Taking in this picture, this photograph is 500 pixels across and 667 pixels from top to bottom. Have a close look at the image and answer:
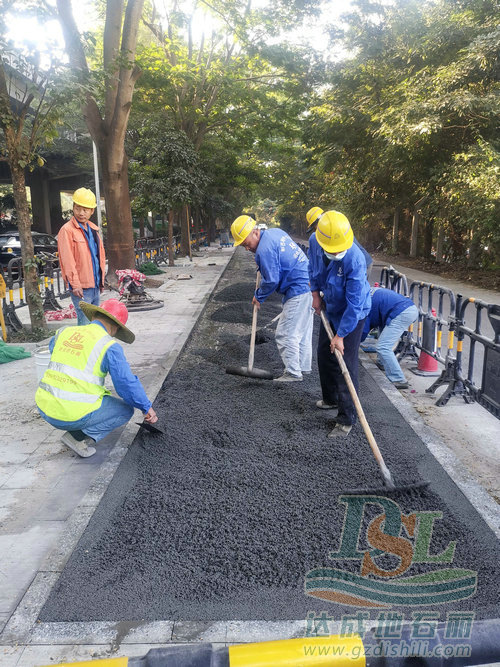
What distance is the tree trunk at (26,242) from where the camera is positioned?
291 inches

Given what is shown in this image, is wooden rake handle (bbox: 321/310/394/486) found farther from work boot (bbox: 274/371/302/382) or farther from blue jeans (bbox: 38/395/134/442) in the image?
blue jeans (bbox: 38/395/134/442)

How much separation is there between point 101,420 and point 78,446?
0.32 m

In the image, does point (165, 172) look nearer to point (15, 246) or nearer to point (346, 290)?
point (15, 246)

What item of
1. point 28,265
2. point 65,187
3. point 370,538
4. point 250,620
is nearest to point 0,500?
point 250,620

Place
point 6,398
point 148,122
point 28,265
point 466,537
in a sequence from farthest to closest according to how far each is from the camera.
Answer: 1. point 148,122
2. point 28,265
3. point 6,398
4. point 466,537

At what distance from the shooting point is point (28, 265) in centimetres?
761

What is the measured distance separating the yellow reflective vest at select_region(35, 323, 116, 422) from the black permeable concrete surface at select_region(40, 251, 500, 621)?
0.58 meters

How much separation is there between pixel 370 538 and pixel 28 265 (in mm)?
6251

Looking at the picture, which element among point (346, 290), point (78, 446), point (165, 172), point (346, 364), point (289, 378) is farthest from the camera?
point (165, 172)

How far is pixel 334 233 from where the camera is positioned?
414 cm

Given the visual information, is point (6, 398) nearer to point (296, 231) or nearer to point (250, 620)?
point (250, 620)

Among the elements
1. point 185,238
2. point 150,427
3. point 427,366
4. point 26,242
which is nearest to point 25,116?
point 26,242

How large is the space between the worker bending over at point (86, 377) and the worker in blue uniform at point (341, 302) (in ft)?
5.31

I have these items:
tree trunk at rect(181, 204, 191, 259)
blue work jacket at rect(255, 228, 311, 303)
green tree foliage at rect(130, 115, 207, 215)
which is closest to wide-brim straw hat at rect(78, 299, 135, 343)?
blue work jacket at rect(255, 228, 311, 303)
